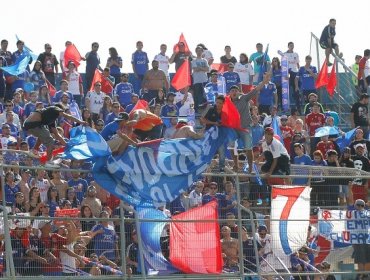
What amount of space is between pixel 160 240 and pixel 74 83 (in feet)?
42.0

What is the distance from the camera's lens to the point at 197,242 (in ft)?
61.5

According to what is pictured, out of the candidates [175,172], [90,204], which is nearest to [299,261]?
[175,172]

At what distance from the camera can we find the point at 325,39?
1351 inches

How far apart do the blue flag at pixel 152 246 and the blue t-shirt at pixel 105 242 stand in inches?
16.9

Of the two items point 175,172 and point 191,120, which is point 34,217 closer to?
point 175,172

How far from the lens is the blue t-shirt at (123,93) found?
30.4m

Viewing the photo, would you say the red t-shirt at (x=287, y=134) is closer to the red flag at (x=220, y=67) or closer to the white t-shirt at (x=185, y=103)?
the white t-shirt at (x=185, y=103)

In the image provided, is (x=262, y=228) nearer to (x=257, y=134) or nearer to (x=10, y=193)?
(x=10, y=193)

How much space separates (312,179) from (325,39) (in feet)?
46.6

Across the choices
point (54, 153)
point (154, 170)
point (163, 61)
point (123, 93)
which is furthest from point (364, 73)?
point (54, 153)

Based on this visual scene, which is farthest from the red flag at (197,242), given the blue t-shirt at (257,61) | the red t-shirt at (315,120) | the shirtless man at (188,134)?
the blue t-shirt at (257,61)

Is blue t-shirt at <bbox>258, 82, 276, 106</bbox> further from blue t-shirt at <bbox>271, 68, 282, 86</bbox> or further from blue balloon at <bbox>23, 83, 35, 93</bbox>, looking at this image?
blue balloon at <bbox>23, 83, 35, 93</bbox>

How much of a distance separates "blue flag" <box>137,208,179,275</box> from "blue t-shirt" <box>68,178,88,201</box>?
853 mm

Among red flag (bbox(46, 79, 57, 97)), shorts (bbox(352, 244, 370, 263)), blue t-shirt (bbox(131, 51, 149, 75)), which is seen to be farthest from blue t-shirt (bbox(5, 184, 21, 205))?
blue t-shirt (bbox(131, 51, 149, 75))
